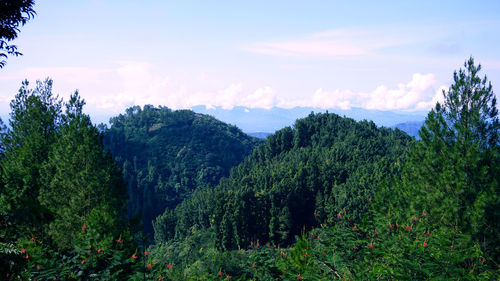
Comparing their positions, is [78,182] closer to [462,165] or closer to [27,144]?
[27,144]

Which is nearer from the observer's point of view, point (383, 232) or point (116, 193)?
point (383, 232)

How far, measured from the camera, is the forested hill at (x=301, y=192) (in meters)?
52.8

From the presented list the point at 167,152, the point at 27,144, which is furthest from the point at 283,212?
the point at 167,152

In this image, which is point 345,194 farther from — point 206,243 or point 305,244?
point 305,244

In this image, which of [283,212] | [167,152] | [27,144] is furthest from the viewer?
[167,152]

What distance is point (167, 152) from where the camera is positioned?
144m

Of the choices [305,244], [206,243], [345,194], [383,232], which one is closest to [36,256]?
[305,244]

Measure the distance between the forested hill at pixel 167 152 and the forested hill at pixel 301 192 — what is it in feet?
138

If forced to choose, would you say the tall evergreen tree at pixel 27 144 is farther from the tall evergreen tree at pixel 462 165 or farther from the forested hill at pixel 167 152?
the forested hill at pixel 167 152

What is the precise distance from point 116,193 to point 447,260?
16.6 m

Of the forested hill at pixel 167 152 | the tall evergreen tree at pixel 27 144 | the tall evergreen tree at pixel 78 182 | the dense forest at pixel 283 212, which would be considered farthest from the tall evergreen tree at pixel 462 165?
the forested hill at pixel 167 152

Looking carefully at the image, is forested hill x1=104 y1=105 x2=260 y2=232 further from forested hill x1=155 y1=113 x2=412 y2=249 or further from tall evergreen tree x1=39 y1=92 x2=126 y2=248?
tall evergreen tree x1=39 y1=92 x2=126 y2=248

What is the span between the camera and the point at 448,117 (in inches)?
776

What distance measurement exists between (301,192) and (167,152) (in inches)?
3656
